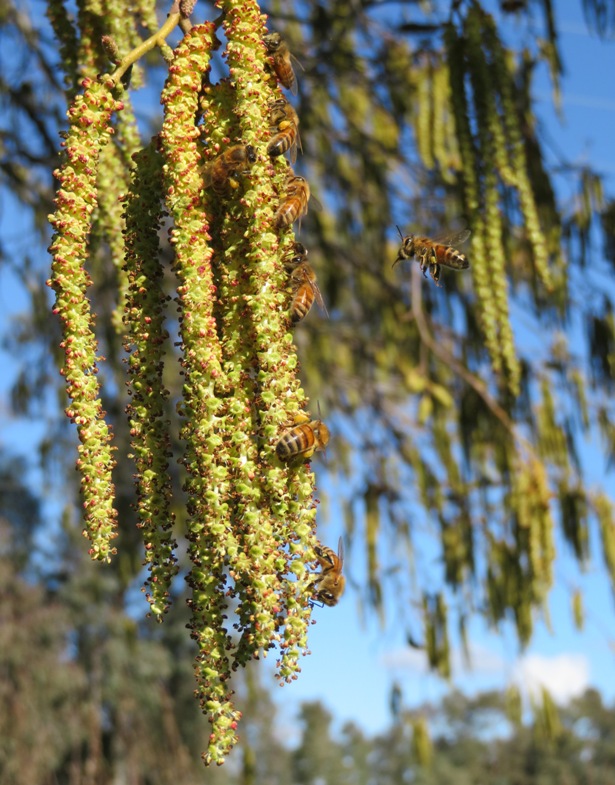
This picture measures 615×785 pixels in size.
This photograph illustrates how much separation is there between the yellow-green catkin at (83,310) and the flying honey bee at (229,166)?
0.38 feet

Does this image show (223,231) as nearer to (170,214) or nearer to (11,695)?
(170,214)

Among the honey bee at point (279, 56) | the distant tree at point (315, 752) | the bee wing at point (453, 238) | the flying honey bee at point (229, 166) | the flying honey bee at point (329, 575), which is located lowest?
the flying honey bee at point (329, 575)

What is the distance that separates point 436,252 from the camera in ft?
5.94

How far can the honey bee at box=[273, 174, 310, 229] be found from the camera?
1.05 meters

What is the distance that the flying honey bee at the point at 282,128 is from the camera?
111 centimetres

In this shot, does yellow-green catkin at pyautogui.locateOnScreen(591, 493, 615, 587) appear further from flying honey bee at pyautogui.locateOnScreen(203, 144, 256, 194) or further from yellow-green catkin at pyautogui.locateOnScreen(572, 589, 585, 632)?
flying honey bee at pyautogui.locateOnScreen(203, 144, 256, 194)

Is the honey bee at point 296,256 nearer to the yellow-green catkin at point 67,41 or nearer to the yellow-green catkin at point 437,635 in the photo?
the yellow-green catkin at point 67,41

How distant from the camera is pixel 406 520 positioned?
12.7 ft

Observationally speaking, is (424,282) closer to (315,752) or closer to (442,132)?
(442,132)

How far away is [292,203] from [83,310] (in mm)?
239

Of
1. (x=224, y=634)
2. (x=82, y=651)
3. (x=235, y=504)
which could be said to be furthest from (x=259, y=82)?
(x=82, y=651)

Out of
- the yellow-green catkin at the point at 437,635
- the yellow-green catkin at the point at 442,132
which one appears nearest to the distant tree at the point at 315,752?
the yellow-green catkin at the point at 437,635

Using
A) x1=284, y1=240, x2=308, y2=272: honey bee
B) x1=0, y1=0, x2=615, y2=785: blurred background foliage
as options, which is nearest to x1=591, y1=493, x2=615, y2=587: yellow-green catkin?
x1=0, y1=0, x2=615, y2=785: blurred background foliage

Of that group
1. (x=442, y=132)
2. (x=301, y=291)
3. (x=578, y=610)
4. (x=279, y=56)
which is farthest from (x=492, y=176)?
(x=578, y=610)
